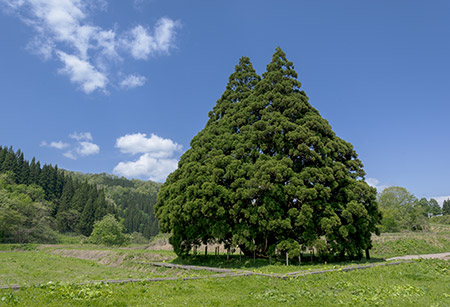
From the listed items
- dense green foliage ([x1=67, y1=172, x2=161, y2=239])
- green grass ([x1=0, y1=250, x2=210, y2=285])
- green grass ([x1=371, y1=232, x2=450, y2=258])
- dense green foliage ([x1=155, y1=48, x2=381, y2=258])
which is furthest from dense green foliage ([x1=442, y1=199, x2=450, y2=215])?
green grass ([x1=0, y1=250, x2=210, y2=285])

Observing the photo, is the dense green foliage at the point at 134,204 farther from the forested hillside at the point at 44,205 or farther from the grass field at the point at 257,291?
the grass field at the point at 257,291

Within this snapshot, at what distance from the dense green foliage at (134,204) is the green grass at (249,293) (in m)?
65.4

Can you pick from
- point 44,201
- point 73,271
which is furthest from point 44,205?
point 73,271

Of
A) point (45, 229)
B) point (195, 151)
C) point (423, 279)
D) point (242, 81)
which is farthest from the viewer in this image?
point (45, 229)

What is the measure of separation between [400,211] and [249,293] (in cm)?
5699

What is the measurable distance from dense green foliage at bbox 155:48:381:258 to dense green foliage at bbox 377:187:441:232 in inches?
1411

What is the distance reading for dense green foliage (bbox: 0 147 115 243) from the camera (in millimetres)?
50188

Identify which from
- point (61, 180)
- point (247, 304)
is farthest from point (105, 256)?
point (61, 180)

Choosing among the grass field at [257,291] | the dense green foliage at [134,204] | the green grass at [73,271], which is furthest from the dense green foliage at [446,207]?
the green grass at [73,271]

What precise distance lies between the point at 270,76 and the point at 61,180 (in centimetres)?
8262

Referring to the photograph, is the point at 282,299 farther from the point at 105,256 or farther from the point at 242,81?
the point at 105,256

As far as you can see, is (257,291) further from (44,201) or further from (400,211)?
(44,201)

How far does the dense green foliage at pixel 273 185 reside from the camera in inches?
709

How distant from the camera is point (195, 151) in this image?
22.7 m
